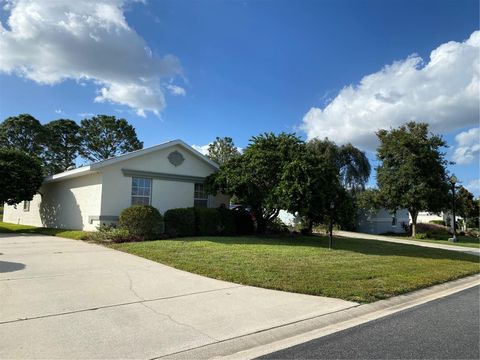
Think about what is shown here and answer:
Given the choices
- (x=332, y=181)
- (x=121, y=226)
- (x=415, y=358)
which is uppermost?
(x=332, y=181)

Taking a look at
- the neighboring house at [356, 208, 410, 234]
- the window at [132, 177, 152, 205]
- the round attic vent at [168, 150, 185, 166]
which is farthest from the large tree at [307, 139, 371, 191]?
the window at [132, 177, 152, 205]

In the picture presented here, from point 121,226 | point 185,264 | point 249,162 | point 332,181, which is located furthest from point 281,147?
point 185,264

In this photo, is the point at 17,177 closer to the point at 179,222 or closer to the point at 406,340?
the point at 179,222

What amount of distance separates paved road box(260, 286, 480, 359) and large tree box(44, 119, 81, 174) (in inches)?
1916

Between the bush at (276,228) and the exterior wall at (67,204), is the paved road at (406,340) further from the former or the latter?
the exterior wall at (67,204)

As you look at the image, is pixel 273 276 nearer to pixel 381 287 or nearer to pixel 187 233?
pixel 381 287

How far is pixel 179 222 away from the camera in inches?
656

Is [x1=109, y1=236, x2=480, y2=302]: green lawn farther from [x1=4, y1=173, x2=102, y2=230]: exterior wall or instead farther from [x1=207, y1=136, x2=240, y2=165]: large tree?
[x1=207, y1=136, x2=240, y2=165]: large tree

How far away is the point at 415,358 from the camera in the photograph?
186 inches

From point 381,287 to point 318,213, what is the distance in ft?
26.2

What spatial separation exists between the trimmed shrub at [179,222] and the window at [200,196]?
3135mm

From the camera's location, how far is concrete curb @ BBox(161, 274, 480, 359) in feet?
15.6

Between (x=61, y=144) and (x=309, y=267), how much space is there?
46.5 m

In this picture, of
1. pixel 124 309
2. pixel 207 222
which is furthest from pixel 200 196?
pixel 124 309
